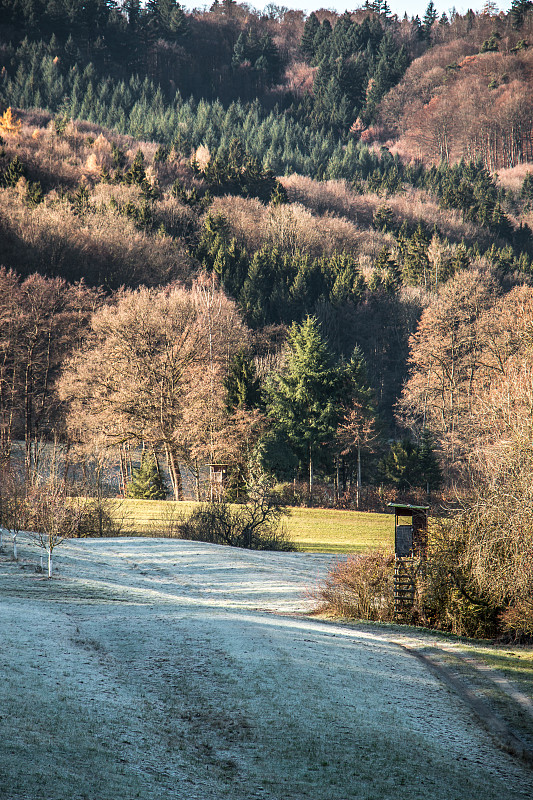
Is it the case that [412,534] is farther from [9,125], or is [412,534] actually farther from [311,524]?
[9,125]

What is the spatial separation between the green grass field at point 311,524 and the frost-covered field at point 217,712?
621 inches

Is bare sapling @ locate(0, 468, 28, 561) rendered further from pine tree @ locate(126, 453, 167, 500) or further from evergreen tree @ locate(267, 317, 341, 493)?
evergreen tree @ locate(267, 317, 341, 493)

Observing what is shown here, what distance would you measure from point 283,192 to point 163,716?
9413 cm

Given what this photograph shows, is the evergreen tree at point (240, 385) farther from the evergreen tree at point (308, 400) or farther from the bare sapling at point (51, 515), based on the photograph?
the bare sapling at point (51, 515)

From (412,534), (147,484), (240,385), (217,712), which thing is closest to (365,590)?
(412,534)

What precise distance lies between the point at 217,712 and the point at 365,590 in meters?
11.4

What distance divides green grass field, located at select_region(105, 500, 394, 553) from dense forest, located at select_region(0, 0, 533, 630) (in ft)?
9.56

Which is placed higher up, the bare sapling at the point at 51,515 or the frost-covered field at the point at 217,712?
the bare sapling at the point at 51,515

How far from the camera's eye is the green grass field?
35500mm

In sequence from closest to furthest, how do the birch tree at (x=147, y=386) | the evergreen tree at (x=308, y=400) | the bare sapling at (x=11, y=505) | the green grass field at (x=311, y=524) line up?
the bare sapling at (x=11, y=505) < the green grass field at (x=311, y=524) < the birch tree at (x=147, y=386) < the evergreen tree at (x=308, y=400)

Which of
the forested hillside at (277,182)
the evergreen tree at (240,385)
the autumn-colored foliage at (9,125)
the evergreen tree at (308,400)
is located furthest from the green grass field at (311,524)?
the autumn-colored foliage at (9,125)

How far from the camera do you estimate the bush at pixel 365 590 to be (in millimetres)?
22016

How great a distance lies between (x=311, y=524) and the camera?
40.8 meters

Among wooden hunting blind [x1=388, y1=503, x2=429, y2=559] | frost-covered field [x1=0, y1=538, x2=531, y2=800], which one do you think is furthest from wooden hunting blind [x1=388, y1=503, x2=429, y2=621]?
frost-covered field [x1=0, y1=538, x2=531, y2=800]
